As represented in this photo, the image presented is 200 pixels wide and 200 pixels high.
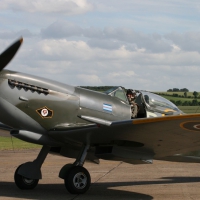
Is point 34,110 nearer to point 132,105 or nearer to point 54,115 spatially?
point 54,115

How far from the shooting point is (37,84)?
10430 mm

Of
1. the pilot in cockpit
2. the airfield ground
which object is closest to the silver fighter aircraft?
the pilot in cockpit

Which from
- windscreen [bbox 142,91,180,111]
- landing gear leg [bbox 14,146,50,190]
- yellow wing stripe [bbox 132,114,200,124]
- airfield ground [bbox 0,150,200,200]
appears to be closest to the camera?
yellow wing stripe [bbox 132,114,200,124]

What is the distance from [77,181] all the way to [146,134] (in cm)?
162

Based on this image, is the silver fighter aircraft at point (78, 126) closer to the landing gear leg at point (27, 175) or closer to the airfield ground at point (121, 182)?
the landing gear leg at point (27, 175)

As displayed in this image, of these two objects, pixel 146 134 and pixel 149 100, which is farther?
pixel 149 100

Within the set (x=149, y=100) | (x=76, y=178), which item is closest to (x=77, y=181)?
(x=76, y=178)

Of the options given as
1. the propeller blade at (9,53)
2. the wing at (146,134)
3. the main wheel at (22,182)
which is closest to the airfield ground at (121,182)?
the main wheel at (22,182)

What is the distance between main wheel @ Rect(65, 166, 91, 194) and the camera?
1038cm

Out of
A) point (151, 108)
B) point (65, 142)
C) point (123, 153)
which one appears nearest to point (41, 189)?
point (65, 142)

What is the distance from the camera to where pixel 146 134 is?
9.91m

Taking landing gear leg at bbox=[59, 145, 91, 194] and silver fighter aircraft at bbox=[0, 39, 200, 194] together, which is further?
landing gear leg at bbox=[59, 145, 91, 194]

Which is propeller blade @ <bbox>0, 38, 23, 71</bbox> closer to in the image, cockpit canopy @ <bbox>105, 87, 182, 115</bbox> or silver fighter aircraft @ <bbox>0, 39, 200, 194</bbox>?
silver fighter aircraft @ <bbox>0, 39, 200, 194</bbox>

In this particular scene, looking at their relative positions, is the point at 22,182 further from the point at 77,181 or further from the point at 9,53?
the point at 9,53
